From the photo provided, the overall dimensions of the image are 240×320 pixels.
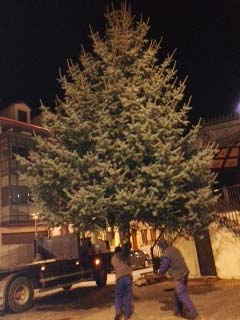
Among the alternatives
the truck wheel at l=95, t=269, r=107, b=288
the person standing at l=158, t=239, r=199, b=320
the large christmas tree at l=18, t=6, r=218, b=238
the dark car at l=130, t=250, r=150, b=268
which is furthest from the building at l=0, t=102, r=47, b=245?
the person standing at l=158, t=239, r=199, b=320

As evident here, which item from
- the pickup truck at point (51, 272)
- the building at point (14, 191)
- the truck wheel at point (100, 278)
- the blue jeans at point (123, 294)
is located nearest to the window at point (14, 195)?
the building at point (14, 191)

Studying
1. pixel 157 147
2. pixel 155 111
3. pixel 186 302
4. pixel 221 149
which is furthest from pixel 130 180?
pixel 221 149

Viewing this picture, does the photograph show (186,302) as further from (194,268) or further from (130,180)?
(194,268)

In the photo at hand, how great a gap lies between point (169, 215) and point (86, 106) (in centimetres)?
409

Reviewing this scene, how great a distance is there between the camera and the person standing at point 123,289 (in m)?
8.79

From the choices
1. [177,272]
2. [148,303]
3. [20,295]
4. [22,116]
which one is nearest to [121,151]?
[177,272]

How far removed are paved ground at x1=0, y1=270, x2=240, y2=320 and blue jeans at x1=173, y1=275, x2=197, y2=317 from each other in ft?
1.09

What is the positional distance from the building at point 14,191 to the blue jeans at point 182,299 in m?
27.7

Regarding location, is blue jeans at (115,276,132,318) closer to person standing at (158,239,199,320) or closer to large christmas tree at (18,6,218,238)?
person standing at (158,239,199,320)

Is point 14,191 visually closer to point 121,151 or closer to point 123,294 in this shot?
point 121,151

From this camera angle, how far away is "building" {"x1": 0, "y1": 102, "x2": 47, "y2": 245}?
35906 mm

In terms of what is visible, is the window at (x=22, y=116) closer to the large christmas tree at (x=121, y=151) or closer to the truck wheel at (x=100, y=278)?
the truck wheel at (x=100, y=278)

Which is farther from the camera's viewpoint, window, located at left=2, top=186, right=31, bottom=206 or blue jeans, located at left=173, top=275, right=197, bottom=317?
window, located at left=2, top=186, right=31, bottom=206

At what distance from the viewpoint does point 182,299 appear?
320 inches
